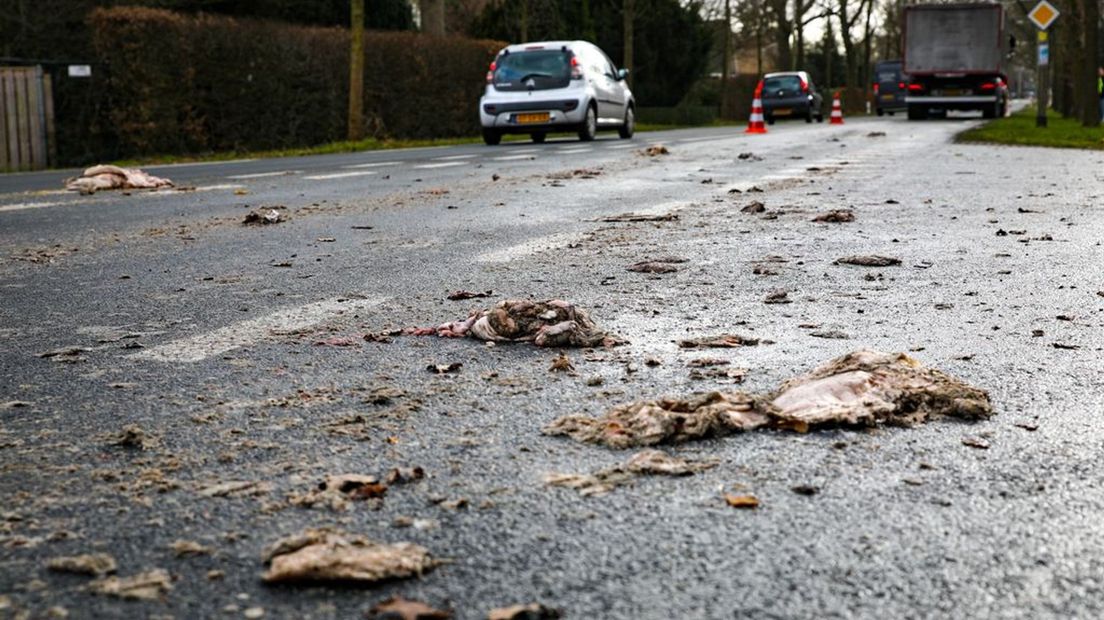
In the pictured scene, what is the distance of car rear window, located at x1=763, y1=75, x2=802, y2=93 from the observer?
138 feet

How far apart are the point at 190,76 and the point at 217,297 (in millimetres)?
18740

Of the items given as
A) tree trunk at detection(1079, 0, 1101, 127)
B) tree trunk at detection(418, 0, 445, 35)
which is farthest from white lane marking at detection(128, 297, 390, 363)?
tree trunk at detection(418, 0, 445, 35)

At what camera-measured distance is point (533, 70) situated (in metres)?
22.6

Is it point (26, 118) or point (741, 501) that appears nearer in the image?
point (741, 501)

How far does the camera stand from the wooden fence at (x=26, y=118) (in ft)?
73.8

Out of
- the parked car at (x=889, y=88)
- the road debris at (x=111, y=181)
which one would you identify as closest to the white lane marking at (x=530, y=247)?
the road debris at (x=111, y=181)

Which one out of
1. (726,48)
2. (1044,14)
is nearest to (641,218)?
(1044,14)

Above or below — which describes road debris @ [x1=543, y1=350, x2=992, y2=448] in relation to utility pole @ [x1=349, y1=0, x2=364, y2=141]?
below

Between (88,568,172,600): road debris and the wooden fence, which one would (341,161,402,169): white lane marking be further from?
(88,568,172,600): road debris

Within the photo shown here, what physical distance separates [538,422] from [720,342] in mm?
1186

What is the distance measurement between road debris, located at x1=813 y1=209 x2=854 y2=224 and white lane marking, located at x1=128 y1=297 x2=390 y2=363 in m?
3.78

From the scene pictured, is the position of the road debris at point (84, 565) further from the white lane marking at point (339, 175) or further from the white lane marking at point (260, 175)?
the white lane marking at point (260, 175)

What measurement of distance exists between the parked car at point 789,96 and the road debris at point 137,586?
40.8m

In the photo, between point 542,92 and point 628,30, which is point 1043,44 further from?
point 628,30
